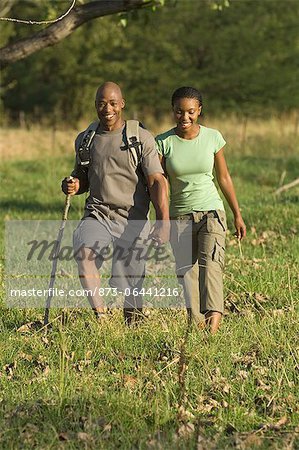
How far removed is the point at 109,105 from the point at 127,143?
32 centimetres

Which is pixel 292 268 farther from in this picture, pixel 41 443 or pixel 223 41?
pixel 223 41

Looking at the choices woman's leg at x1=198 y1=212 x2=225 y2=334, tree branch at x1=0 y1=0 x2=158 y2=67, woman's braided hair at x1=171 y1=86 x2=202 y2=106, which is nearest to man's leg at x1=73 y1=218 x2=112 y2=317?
woman's leg at x1=198 y1=212 x2=225 y2=334

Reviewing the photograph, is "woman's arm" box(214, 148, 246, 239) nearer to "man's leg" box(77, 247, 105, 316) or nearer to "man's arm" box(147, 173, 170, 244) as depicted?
"man's arm" box(147, 173, 170, 244)

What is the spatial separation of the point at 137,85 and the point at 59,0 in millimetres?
23371

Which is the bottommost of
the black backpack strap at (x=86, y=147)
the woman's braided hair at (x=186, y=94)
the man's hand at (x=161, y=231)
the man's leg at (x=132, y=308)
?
the man's leg at (x=132, y=308)

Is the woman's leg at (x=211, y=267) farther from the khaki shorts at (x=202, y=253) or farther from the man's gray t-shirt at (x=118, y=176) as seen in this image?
the man's gray t-shirt at (x=118, y=176)

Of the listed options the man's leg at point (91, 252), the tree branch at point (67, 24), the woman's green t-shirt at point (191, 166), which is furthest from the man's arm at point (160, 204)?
the tree branch at point (67, 24)

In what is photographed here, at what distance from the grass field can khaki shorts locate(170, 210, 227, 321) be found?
24 centimetres

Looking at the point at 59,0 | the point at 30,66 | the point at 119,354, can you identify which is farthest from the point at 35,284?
the point at 30,66

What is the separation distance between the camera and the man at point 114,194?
22.9 ft

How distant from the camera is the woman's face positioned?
6992 mm

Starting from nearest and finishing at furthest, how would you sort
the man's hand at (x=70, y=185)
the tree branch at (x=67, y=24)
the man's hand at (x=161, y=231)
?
the man's hand at (x=161, y=231) → the man's hand at (x=70, y=185) → the tree branch at (x=67, y=24)

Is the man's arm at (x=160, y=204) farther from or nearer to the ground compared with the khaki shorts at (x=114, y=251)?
farther from the ground

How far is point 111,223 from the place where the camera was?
718 cm
